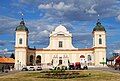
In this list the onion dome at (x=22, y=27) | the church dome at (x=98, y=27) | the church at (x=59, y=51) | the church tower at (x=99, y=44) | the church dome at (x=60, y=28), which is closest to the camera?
the church tower at (x=99, y=44)

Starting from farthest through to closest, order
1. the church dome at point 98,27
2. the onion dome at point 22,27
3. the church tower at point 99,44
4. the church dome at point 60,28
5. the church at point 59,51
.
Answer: the church dome at point 60,28 < the church dome at point 98,27 < the onion dome at point 22,27 < the church at point 59,51 < the church tower at point 99,44

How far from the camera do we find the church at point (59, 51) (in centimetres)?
12644

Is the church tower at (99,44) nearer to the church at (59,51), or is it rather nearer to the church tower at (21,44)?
the church at (59,51)

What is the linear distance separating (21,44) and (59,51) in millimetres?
14945

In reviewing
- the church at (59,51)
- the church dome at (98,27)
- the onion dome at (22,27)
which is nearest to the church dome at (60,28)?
the church at (59,51)

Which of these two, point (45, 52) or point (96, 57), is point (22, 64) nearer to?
point (45, 52)

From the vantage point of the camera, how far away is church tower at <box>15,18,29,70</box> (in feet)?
→ 412

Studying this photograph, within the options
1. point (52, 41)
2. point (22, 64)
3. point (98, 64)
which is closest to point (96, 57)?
point (98, 64)

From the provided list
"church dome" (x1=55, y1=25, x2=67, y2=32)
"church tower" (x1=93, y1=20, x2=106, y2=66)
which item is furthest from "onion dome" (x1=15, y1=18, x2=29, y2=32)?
"church tower" (x1=93, y1=20, x2=106, y2=66)

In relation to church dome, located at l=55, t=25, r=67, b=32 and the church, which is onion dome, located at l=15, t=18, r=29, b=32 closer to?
the church

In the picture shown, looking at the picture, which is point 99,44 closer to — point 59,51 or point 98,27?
point 98,27

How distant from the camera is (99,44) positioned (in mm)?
128375

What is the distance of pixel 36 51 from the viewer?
13138 cm

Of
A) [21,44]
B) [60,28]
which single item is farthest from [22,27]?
[60,28]
